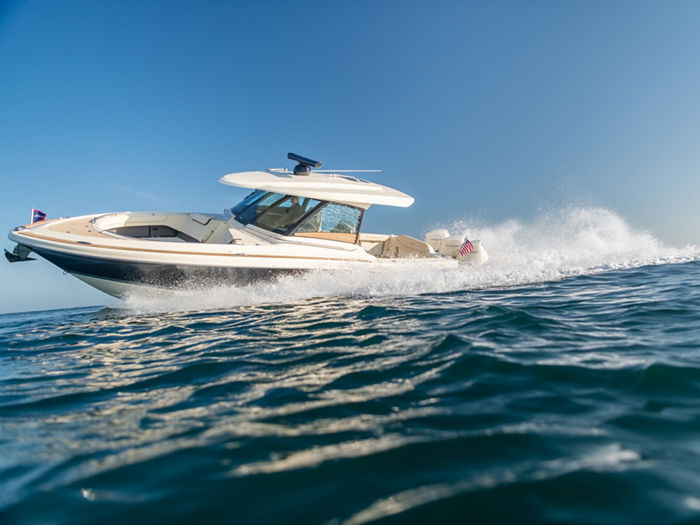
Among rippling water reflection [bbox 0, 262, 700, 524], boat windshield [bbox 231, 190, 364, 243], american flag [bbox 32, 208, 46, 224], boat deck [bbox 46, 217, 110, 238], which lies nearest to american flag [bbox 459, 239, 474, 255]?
boat windshield [bbox 231, 190, 364, 243]

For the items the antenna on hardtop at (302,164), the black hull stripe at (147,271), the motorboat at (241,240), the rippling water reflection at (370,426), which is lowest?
the rippling water reflection at (370,426)

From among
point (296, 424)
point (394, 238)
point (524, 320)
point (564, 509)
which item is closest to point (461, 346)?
point (524, 320)

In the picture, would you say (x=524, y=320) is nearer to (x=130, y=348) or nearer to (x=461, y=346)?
(x=461, y=346)

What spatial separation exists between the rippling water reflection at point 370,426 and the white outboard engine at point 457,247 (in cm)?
597

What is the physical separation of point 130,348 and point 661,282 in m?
8.32

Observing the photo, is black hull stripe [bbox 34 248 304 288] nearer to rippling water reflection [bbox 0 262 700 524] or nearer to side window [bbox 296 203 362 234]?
side window [bbox 296 203 362 234]

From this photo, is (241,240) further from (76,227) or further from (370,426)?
(370,426)

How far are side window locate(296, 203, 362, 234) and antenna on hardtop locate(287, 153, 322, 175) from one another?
1.15 meters

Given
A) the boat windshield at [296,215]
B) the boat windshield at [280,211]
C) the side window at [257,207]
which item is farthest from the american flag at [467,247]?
the side window at [257,207]

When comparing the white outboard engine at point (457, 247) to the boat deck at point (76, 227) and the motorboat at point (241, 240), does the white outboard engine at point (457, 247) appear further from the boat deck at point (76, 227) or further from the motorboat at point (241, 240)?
the boat deck at point (76, 227)

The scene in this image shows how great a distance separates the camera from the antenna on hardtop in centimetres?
888

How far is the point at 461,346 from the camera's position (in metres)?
3.38

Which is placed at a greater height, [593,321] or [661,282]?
[661,282]

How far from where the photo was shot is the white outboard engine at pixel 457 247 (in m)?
10.4
